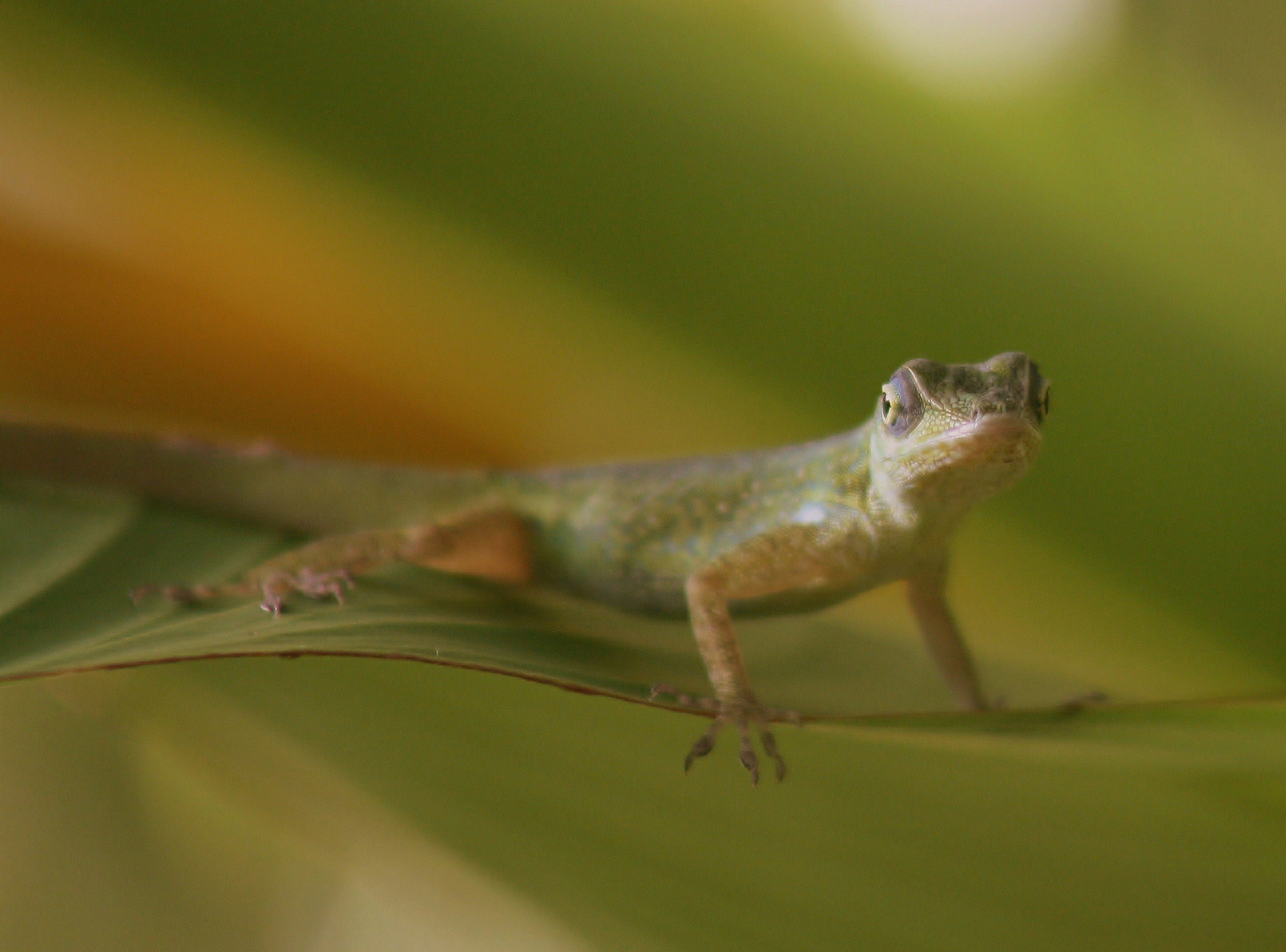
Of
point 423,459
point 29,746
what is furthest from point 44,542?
point 423,459

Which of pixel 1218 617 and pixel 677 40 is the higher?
pixel 677 40

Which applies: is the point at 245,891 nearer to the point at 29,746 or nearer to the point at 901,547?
the point at 29,746

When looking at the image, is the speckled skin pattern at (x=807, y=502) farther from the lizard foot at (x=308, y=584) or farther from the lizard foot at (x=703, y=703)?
the lizard foot at (x=308, y=584)

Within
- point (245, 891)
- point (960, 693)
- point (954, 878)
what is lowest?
point (245, 891)

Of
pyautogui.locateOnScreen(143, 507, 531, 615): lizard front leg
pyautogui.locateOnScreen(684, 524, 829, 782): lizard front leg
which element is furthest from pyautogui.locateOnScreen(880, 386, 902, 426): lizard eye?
pyautogui.locateOnScreen(143, 507, 531, 615): lizard front leg

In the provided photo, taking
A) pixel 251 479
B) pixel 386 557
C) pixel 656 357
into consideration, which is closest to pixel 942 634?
pixel 656 357

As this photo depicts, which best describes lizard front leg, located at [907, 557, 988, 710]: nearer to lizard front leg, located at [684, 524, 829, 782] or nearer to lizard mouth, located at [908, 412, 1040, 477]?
lizard front leg, located at [684, 524, 829, 782]
